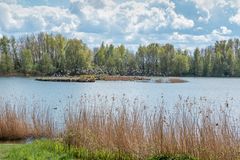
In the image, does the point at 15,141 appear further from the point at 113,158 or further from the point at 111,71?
the point at 111,71

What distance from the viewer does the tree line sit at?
78931 millimetres

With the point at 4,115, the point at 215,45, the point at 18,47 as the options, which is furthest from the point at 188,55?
the point at 4,115

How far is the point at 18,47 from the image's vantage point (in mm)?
81500

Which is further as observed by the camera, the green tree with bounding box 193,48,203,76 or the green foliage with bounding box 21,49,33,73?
the green tree with bounding box 193,48,203,76

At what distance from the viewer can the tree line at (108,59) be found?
78931mm

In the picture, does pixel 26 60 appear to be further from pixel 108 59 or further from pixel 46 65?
pixel 108 59

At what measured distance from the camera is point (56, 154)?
31.5 feet

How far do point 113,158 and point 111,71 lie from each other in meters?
71.1

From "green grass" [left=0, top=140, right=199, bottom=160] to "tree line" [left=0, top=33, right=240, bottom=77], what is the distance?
60.5 metres

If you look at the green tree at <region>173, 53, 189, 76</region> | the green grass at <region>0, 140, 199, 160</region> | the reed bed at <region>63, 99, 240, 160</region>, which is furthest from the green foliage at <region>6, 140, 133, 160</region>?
the green tree at <region>173, 53, 189, 76</region>

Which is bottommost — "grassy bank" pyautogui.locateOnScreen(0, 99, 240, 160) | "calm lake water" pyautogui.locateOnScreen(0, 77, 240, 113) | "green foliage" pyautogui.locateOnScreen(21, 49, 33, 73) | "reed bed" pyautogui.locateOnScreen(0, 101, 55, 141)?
"calm lake water" pyautogui.locateOnScreen(0, 77, 240, 113)

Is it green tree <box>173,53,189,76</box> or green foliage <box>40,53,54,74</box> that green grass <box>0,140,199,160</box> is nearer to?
green foliage <box>40,53,54,74</box>

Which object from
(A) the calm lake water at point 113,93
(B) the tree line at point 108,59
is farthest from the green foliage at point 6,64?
(A) the calm lake water at point 113,93

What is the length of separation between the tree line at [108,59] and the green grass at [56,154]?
198 ft
